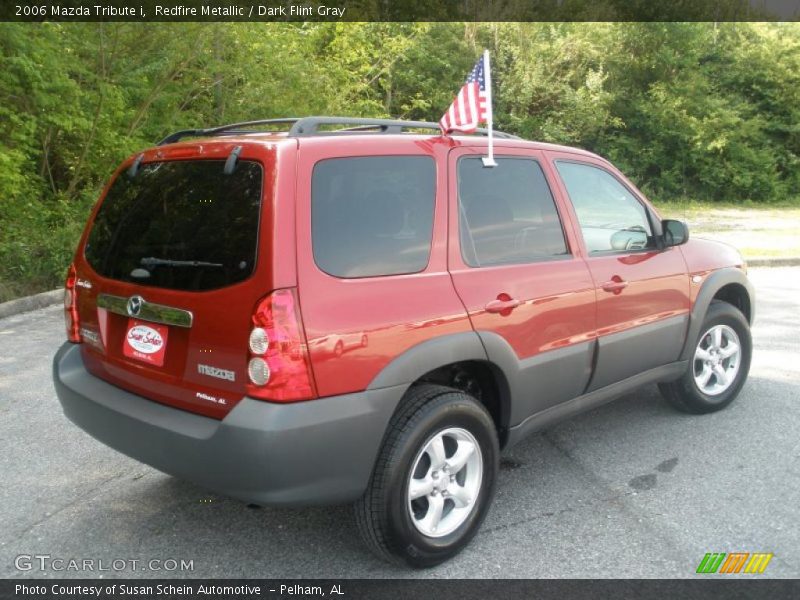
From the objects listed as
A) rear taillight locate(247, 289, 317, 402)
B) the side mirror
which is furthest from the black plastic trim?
rear taillight locate(247, 289, 317, 402)

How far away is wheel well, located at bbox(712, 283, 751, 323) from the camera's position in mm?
4883

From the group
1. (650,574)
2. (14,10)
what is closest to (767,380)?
(650,574)

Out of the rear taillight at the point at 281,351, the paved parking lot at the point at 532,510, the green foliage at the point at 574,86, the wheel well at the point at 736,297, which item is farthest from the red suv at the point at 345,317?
the green foliage at the point at 574,86

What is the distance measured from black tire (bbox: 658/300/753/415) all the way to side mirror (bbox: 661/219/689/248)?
637mm

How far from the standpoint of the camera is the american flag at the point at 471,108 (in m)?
3.65

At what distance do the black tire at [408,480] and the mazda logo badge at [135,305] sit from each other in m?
1.13

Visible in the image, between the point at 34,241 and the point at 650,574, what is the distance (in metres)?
9.58

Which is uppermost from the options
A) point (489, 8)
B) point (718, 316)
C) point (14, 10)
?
point (489, 8)

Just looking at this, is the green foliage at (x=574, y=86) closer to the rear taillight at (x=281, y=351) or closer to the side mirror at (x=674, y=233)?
the side mirror at (x=674, y=233)

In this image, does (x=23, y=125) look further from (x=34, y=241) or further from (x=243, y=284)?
(x=243, y=284)

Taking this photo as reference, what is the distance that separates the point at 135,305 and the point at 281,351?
2.66ft

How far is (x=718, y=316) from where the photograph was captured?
4.62 metres

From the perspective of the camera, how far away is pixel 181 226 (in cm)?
288

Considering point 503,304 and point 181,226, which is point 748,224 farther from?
point 181,226
